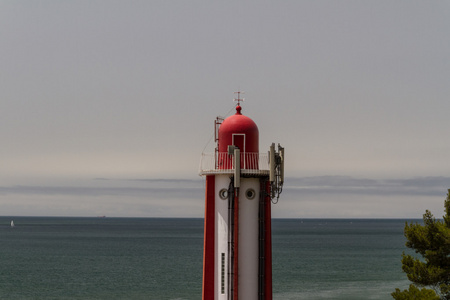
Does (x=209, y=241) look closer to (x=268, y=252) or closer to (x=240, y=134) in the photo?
(x=268, y=252)

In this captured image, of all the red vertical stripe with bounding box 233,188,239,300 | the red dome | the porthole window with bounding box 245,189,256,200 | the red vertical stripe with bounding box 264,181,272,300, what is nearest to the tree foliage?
the red vertical stripe with bounding box 264,181,272,300

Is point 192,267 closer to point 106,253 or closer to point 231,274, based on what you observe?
point 106,253

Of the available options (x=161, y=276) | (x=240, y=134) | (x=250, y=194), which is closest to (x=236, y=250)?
(x=250, y=194)

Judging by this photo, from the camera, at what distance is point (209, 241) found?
26.0 m

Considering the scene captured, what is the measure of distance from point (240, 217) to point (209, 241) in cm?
164

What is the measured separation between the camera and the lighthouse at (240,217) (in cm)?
2550

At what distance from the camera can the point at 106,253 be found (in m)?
124

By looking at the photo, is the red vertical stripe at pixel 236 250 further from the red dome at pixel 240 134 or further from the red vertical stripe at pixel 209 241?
the red dome at pixel 240 134

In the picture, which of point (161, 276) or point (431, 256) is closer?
point (431, 256)

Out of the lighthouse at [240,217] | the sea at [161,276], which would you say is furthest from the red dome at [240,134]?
the sea at [161,276]

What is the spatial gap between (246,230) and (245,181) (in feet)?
6.52

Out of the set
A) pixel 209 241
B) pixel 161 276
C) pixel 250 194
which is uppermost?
pixel 250 194

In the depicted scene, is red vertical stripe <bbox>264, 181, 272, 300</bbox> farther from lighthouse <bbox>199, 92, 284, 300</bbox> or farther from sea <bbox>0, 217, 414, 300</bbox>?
sea <bbox>0, 217, 414, 300</bbox>

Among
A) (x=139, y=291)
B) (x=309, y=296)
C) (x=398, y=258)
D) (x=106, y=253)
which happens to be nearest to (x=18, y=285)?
(x=139, y=291)
